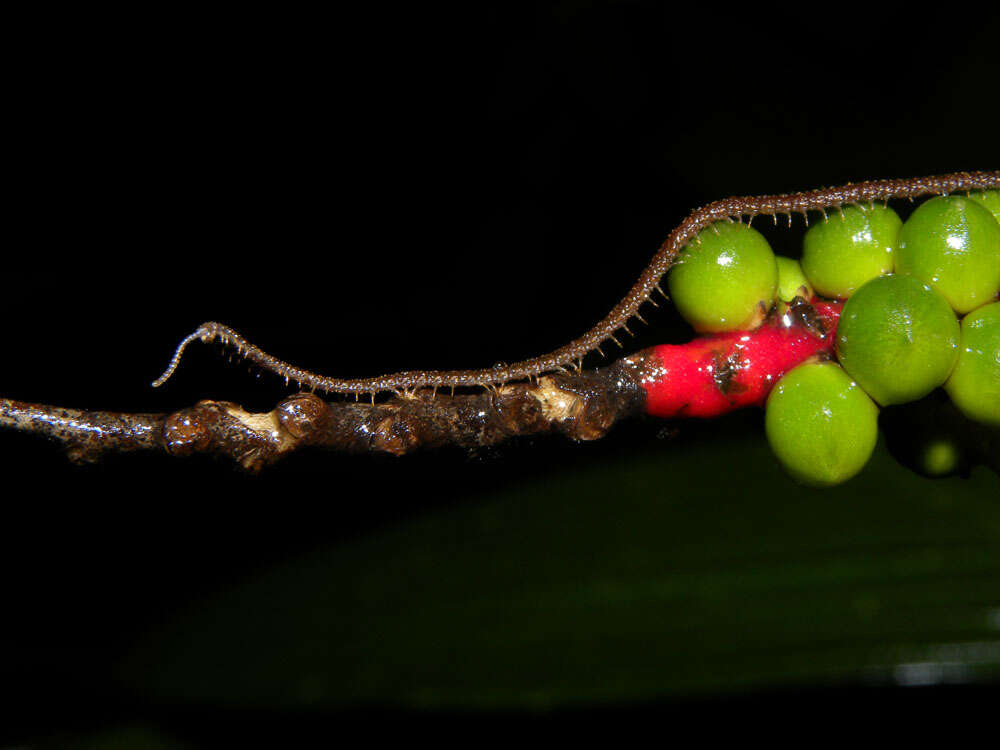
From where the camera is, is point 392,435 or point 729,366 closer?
point 392,435

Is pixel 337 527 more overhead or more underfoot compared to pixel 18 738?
more overhead

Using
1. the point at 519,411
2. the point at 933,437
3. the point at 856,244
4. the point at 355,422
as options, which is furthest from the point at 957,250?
the point at 355,422

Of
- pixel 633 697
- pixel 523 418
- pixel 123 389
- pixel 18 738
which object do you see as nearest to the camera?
pixel 523 418

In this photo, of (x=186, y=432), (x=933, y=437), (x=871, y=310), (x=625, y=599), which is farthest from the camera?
(x=625, y=599)

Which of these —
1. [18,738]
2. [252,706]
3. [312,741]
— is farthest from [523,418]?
[18,738]

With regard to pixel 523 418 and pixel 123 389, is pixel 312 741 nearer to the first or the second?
pixel 123 389

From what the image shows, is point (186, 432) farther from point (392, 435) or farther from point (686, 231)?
point (686, 231)
